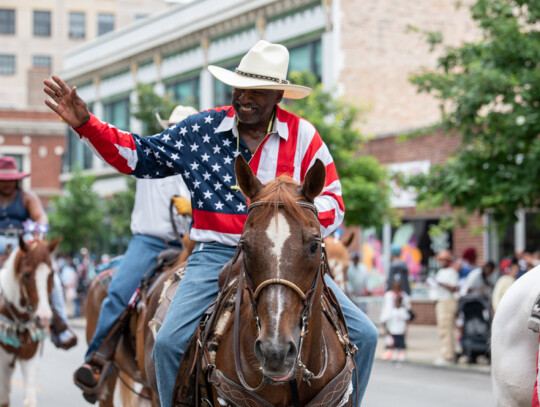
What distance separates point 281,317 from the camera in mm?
4039

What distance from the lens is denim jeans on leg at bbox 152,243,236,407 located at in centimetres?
521

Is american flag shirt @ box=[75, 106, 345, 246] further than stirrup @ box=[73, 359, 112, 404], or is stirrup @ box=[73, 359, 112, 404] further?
stirrup @ box=[73, 359, 112, 404]

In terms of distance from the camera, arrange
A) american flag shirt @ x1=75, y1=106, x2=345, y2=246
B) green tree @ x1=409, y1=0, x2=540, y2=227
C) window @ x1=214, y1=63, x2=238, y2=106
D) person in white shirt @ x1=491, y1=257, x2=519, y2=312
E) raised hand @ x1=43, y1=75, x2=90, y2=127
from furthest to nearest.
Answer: window @ x1=214, y1=63, x2=238, y2=106, person in white shirt @ x1=491, y1=257, x2=519, y2=312, green tree @ x1=409, y1=0, x2=540, y2=227, american flag shirt @ x1=75, y1=106, x2=345, y2=246, raised hand @ x1=43, y1=75, x2=90, y2=127

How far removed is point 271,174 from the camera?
5297mm

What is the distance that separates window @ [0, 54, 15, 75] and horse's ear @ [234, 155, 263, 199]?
250 feet

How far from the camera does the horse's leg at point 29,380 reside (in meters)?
10.3

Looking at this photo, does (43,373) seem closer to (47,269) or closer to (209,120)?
(47,269)

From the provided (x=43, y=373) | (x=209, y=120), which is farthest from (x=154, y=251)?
(x=43, y=373)

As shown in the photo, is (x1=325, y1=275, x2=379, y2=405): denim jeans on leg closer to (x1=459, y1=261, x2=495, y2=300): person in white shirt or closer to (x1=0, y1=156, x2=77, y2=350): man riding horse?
(x1=0, y1=156, x2=77, y2=350): man riding horse

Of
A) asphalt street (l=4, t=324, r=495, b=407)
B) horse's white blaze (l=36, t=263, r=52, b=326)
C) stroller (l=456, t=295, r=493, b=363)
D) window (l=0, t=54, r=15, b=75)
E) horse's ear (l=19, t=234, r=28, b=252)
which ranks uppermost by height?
window (l=0, t=54, r=15, b=75)

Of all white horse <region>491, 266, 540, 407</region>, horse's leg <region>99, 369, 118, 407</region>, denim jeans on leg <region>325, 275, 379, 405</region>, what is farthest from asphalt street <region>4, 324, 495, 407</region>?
denim jeans on leg <region>325, 275, 379, 405</region>

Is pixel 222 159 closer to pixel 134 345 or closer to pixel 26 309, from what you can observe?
pixel 134 345

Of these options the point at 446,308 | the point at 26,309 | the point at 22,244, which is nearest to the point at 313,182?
the point at 22,244

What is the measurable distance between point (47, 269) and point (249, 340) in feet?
20.7
